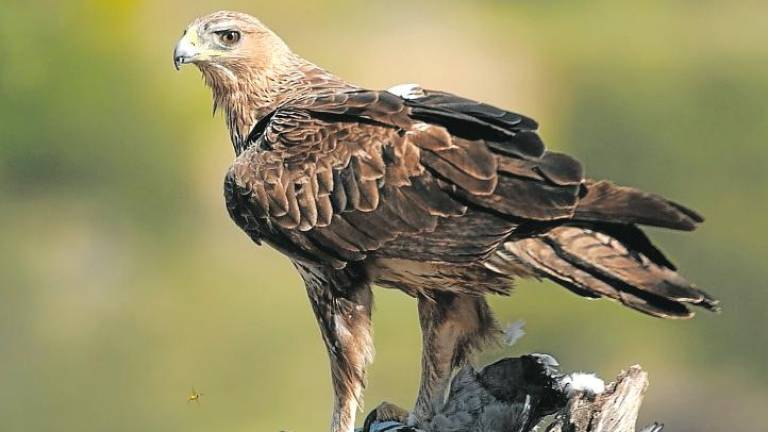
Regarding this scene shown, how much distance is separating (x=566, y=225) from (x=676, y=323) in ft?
32.3

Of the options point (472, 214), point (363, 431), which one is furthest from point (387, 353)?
point (472, 214)

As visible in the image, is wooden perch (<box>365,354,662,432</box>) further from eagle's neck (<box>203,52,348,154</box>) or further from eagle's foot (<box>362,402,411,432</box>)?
eagle's neck (<box>203,52,348,154</box>)

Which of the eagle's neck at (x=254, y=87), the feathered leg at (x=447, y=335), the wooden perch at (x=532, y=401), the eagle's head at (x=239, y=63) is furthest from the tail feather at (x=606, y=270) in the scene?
the eagle's head at (x=239, y=63)

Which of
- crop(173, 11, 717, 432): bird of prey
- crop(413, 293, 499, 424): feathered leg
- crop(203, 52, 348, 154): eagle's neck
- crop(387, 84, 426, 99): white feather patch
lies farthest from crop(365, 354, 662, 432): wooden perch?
crop(203, 52, 348, 154): eagle's neck

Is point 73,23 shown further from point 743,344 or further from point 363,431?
point 363,431

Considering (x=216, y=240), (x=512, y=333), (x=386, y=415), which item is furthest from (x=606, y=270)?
(x=216, y=240)

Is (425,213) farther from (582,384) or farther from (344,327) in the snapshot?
(582,384)

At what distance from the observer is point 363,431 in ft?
26.0

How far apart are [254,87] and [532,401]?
224 centimetres

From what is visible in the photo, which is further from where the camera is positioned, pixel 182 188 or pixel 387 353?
pixel 182 188

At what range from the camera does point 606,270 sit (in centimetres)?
676

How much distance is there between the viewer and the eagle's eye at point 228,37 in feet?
27.5

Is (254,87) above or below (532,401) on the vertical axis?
above

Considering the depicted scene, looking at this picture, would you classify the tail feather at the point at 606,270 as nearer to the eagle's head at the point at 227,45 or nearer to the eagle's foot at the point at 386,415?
the eagle's foot at the point at 386,415
